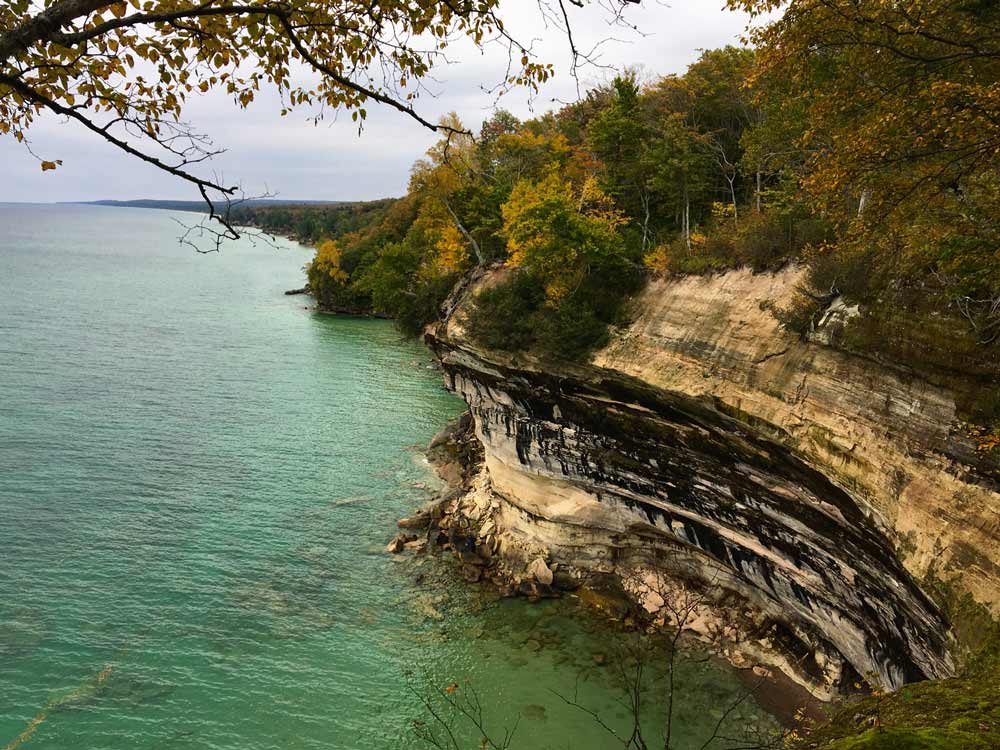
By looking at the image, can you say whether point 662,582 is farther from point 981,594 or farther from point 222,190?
point 222,190

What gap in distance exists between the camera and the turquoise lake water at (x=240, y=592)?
14.3m

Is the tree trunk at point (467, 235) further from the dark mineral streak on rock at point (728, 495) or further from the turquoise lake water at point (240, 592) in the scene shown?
the turquoise lake water at point (240, 592)

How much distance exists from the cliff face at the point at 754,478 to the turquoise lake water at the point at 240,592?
258cm

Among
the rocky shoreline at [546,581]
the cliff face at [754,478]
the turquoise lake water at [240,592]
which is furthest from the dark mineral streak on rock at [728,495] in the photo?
the turquoise lake water at [240,592]

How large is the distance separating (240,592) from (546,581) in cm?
941

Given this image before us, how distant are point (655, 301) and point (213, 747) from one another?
1566cm

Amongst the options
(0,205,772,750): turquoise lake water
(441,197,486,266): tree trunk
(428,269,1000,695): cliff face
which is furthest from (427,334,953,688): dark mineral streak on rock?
(441,197,486,266): tree trunk

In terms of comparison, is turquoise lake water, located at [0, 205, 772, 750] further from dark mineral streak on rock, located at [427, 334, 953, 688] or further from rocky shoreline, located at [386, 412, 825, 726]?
dark mineral streak on rock, located at [427, 334, 953, 688]

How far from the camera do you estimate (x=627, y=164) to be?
2503 centimetres

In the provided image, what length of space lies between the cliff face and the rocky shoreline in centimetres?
26

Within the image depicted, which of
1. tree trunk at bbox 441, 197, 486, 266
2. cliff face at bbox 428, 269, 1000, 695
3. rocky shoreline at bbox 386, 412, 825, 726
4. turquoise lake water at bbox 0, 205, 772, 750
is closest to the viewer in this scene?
cliff face at bbox 428, 269, 1000, 695

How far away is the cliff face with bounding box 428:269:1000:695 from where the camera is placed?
36.4 feet

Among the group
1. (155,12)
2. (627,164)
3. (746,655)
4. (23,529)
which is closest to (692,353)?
(746,655)

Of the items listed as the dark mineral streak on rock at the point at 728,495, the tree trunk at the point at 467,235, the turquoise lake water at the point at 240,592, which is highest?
the tree trunk at the point at 467,235
